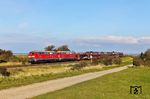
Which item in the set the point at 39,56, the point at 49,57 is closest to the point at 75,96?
the point at 39,56

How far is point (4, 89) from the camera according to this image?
25062 mm

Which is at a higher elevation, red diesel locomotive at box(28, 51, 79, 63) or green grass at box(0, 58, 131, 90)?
red diesel locomotive at box(28, 51, 79, 63)

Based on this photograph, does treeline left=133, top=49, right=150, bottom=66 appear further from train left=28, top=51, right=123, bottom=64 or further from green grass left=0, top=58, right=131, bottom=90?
green grass left=0, top=58, right=131, bottom=90

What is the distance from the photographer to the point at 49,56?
7912 centimetres

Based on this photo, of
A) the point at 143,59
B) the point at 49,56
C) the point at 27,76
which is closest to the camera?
the point at 27,76

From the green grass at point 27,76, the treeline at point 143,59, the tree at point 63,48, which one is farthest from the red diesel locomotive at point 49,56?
the tree at point 63,48

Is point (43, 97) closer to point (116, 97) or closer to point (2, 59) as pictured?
point (116, 97)

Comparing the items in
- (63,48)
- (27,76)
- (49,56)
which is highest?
(63,48)

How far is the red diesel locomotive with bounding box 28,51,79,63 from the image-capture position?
72938mm

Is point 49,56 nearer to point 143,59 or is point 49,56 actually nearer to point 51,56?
point 51,56

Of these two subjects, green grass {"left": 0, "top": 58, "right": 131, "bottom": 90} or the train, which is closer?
green grass {"left": 0, "top": 58, "right": 131, "bottom": 90}

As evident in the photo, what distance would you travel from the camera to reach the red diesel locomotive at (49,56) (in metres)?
72.9

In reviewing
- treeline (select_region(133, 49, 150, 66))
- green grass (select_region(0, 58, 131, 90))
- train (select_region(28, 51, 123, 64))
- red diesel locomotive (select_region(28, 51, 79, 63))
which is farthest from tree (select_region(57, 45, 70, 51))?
green grass (select_region(0, 58, 131, 90))

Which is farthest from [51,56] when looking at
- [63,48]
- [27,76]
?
[63,48]
